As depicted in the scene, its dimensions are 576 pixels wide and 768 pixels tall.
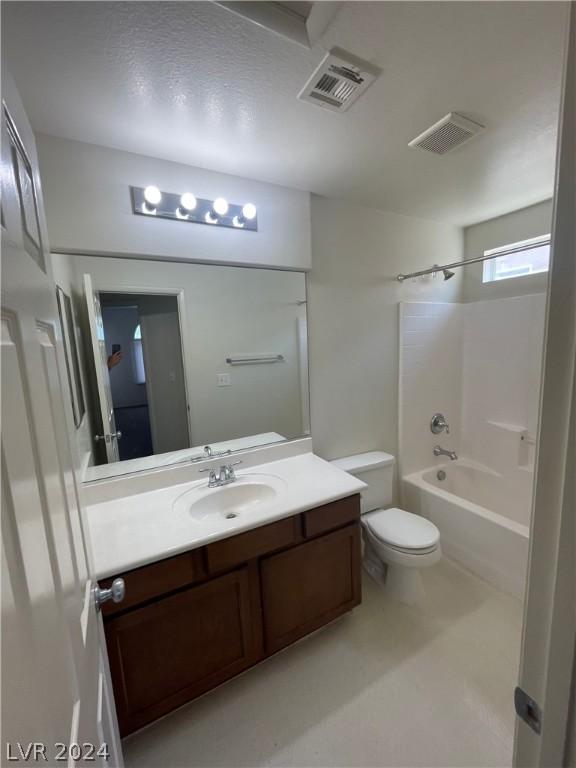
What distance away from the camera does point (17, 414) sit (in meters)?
0.44

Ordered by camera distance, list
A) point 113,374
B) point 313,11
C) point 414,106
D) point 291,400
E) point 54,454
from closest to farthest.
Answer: point 54,454, point 313,11, point 414,106, point 113,374, point 291,400

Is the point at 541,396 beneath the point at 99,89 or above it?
beneath

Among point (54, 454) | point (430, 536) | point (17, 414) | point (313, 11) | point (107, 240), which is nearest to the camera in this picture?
point (17, 414)

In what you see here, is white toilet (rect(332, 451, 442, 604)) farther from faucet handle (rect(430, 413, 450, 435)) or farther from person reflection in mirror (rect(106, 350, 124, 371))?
person reflection in mirror (rect(106, 350, 124, 371))

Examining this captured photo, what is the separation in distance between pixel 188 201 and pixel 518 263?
2.31m

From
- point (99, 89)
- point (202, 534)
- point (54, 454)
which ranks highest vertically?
point (99, 89)

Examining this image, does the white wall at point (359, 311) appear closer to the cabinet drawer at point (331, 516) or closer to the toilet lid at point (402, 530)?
the toilet lid at point (402, 530)

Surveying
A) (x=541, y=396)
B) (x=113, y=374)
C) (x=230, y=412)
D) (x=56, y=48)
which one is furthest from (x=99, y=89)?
(x=541, y=396)

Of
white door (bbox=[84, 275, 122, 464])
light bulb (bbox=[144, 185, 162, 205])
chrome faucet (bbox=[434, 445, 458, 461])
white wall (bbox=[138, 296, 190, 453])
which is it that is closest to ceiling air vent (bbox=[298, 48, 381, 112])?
light bulb (bbox=[144, 185, 162, 205])

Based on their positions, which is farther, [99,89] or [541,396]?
[99,89]

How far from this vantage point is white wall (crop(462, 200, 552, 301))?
2154 mm

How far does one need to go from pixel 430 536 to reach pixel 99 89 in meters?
2.44

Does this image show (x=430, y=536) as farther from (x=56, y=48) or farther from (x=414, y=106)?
(x=56, y=48)

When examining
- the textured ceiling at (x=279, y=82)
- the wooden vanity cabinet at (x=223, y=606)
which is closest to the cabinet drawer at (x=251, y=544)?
the wooden vanity cabinet at (x=223, y=606)
